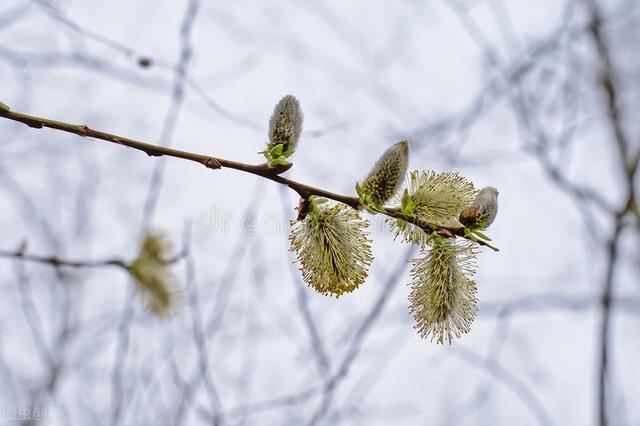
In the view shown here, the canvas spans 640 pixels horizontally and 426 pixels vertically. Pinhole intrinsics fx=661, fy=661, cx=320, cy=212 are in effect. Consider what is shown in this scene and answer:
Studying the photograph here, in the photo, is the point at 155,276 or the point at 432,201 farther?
the point at 155,276

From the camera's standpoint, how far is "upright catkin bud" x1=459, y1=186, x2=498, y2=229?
4.81ft

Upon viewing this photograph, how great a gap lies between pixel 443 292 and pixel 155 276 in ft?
3.46

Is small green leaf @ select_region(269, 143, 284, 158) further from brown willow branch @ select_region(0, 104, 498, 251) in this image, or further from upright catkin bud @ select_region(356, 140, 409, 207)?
upright catkin bud @ select_region(356, 140, 409, 207)

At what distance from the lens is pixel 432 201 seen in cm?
161

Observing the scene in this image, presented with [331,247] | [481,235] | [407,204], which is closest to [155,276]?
[331,247]

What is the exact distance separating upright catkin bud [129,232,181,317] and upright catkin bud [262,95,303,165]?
33.6 inches

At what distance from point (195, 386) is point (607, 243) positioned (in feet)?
9.19

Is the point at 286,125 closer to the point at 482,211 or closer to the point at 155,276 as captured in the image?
the point at 482,211

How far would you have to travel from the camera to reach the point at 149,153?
1.36 meters

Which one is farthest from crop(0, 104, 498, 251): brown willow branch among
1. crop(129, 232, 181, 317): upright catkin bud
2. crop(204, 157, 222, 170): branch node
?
crop(129, 232, 181, 317): upright catkin bud

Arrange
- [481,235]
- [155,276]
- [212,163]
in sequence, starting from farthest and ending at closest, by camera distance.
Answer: [155,276], [481,235], [212,163]

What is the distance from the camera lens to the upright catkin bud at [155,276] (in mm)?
2197

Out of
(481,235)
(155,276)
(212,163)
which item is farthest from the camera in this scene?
(155,276)

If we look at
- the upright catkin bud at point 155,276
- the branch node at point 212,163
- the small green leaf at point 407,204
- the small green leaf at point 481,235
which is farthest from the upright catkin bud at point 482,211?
the upright catkin bud at point 155,276
